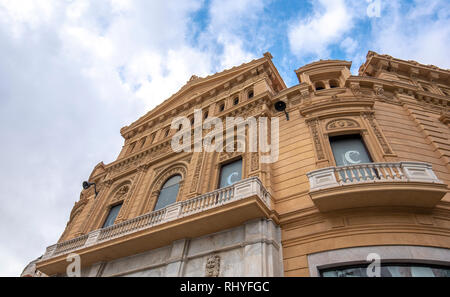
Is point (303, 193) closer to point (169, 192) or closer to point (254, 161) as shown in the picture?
point (254, 161)

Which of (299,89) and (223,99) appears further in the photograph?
(223,99)

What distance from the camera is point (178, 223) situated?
30.8 feet

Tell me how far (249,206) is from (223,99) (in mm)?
11528

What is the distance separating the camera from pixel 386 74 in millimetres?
16078

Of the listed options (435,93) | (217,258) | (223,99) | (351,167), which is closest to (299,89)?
(223,99)

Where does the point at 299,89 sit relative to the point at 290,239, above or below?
above

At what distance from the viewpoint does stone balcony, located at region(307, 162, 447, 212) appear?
760 cm

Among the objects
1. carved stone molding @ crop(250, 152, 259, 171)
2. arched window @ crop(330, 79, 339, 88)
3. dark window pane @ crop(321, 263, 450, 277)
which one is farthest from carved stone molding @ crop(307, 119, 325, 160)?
arched window @ crop(330, 79, 339, 88)

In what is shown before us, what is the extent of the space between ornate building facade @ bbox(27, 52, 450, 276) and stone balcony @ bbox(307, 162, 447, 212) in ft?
0.13

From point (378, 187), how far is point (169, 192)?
A: 1027cm

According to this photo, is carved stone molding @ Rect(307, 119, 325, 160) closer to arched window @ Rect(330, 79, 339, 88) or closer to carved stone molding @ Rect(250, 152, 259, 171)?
carved stone molding @ Rect(250, 152, 259, 171)
